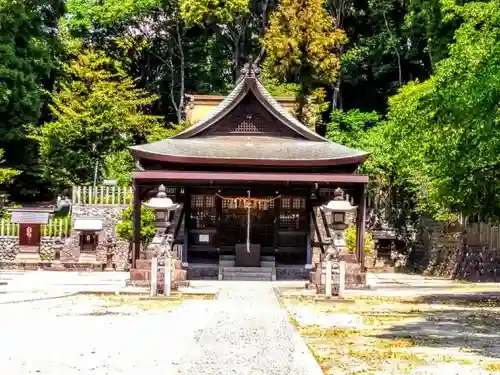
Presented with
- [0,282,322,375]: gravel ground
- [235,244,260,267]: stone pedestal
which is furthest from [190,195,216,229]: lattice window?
[0,282,322,375]: gravel ground

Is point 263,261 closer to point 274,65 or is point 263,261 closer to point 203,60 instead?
point 274,65

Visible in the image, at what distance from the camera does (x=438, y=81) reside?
15.4 m

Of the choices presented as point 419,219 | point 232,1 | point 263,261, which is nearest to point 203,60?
point 232,1

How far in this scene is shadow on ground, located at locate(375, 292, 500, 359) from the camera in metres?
10.5

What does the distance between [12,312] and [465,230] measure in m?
16.9

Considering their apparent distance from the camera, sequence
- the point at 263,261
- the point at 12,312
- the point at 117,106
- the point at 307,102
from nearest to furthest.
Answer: the point at 12,312
the point at 263,261
the point at 117,106
the point at 307,102

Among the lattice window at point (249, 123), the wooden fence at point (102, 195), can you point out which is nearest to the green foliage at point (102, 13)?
the wooden fence at point (102, 195)

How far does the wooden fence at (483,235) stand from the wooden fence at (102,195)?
13.7 m

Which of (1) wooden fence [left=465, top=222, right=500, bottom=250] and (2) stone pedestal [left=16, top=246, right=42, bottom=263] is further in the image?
(2) stone pedestal [left=16, top=246, right=42, bottom=263]

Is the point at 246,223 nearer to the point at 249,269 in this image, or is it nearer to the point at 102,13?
the point at 249,269

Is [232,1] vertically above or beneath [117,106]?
above

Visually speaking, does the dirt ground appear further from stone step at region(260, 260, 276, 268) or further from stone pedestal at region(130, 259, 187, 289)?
stone step at region(260, 260, 276, 268)

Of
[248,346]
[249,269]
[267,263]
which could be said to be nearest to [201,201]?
[249,269]

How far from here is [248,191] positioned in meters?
25.3
